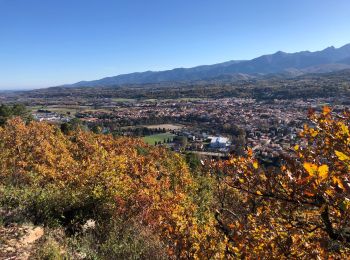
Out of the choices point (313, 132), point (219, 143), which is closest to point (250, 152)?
point (313, 132)

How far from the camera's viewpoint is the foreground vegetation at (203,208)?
5035 millimetres

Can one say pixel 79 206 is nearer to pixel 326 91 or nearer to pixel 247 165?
pixel 247 165

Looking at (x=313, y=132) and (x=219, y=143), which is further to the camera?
(x=219, y=143)

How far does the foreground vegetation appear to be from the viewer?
504 cm

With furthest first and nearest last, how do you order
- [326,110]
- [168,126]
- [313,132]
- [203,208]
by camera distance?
[168,126], [203,208], [313,132], [326,110]

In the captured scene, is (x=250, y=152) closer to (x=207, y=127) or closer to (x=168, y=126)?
(x=207, y=127)

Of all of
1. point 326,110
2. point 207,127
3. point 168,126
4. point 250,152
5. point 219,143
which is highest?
point 326,110

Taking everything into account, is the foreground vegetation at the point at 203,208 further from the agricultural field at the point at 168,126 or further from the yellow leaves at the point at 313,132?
the agricultural field at the point at 168,126

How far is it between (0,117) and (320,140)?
208 ft

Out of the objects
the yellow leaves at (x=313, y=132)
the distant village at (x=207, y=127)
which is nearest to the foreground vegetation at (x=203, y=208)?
the yellow leaves at (x=313, y=132)

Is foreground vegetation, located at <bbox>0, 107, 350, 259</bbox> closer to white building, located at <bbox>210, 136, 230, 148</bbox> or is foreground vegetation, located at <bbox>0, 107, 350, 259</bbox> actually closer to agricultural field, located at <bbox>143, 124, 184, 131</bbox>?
white building, located at <bbox>210, 136, 230, 148</bbox>

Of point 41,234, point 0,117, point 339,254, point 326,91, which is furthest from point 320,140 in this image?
point 326,91

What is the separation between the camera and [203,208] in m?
22.7

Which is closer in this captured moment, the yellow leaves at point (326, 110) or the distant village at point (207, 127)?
the yellow leaves at point (326, 110)
